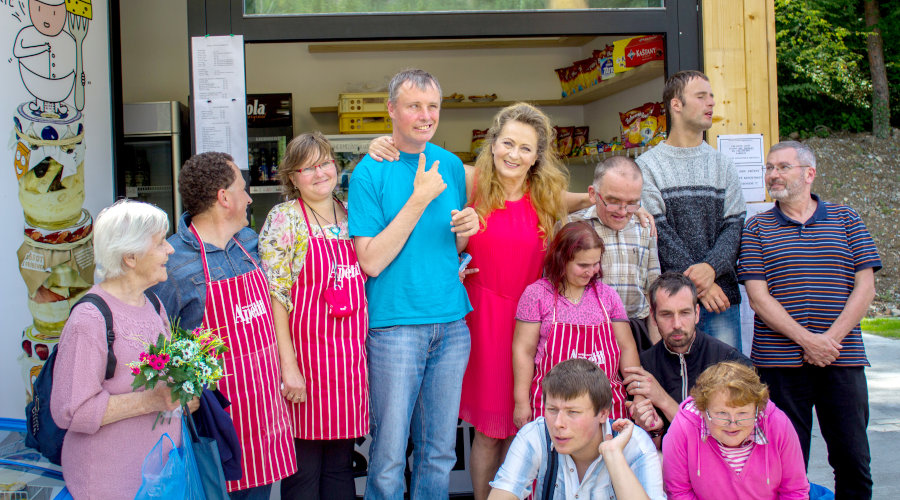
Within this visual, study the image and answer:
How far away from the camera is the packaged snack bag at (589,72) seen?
613 centimetres

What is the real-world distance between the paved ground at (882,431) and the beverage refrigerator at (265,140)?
191 inches

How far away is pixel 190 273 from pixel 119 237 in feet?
1.23

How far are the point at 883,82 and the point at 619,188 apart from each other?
1496cm

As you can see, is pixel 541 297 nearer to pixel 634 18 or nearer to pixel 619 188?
pixel 619 188

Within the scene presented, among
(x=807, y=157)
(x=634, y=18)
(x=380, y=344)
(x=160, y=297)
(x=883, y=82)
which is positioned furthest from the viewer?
(x=883, y=82)

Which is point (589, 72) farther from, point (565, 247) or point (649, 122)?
point (565, 247)

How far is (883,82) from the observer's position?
15.0 meters

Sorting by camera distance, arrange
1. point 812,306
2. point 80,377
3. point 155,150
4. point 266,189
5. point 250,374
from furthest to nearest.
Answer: point 266,189 → point 155,150 → point 812,306 → point 250,374 → point 80,377

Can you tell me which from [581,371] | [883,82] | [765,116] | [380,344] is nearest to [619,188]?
[581,371]

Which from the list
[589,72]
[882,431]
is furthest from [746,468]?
[589,72]

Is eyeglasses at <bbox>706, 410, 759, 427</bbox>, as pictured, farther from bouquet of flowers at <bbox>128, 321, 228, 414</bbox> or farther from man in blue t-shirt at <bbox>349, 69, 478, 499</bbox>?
bouquet of flowers at <bbox>128, 321, 228, 414</bbox>

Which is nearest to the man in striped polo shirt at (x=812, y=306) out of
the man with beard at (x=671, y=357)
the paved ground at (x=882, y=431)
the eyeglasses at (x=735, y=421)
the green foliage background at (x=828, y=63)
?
the man with beard at (x=671, y=357)

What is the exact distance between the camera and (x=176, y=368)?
6.56 feet

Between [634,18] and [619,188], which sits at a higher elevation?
[634,18]
